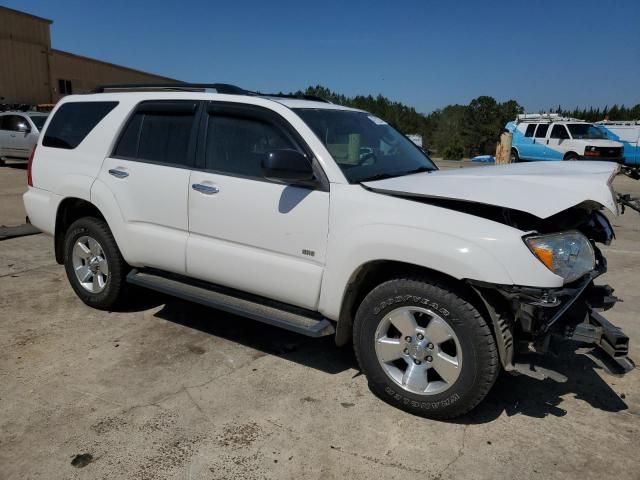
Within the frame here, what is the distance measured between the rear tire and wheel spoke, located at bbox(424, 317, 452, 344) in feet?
8.96

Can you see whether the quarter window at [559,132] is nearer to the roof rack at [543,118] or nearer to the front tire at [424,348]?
the roof rack at [543,118]

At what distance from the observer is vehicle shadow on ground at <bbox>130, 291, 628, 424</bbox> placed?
10.7 ft

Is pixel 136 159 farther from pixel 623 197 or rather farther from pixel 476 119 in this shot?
pixel 476 119

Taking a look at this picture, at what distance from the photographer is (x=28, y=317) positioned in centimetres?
452

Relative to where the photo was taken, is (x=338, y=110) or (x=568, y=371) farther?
(x=338, y=110)

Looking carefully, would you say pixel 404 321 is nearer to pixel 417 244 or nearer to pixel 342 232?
pixel 417 244

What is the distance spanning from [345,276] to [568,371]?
6.08 ft

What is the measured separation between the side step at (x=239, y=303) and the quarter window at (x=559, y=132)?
20.0 metres

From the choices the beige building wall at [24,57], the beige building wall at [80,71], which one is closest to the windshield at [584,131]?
the beige building wall at [80,71]

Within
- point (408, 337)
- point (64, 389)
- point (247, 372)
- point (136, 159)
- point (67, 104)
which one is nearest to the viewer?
point (408, 337)

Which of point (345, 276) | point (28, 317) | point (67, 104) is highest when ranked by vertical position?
point (67, 104)

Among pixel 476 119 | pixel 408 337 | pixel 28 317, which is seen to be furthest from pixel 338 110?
pixel 476 119

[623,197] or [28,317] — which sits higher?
[623,197]

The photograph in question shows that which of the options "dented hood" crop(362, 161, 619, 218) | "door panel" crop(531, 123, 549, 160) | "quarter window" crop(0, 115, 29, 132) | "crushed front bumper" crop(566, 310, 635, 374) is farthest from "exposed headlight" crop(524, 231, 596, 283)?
"door panel" crop(531, 123, 549, 160)
